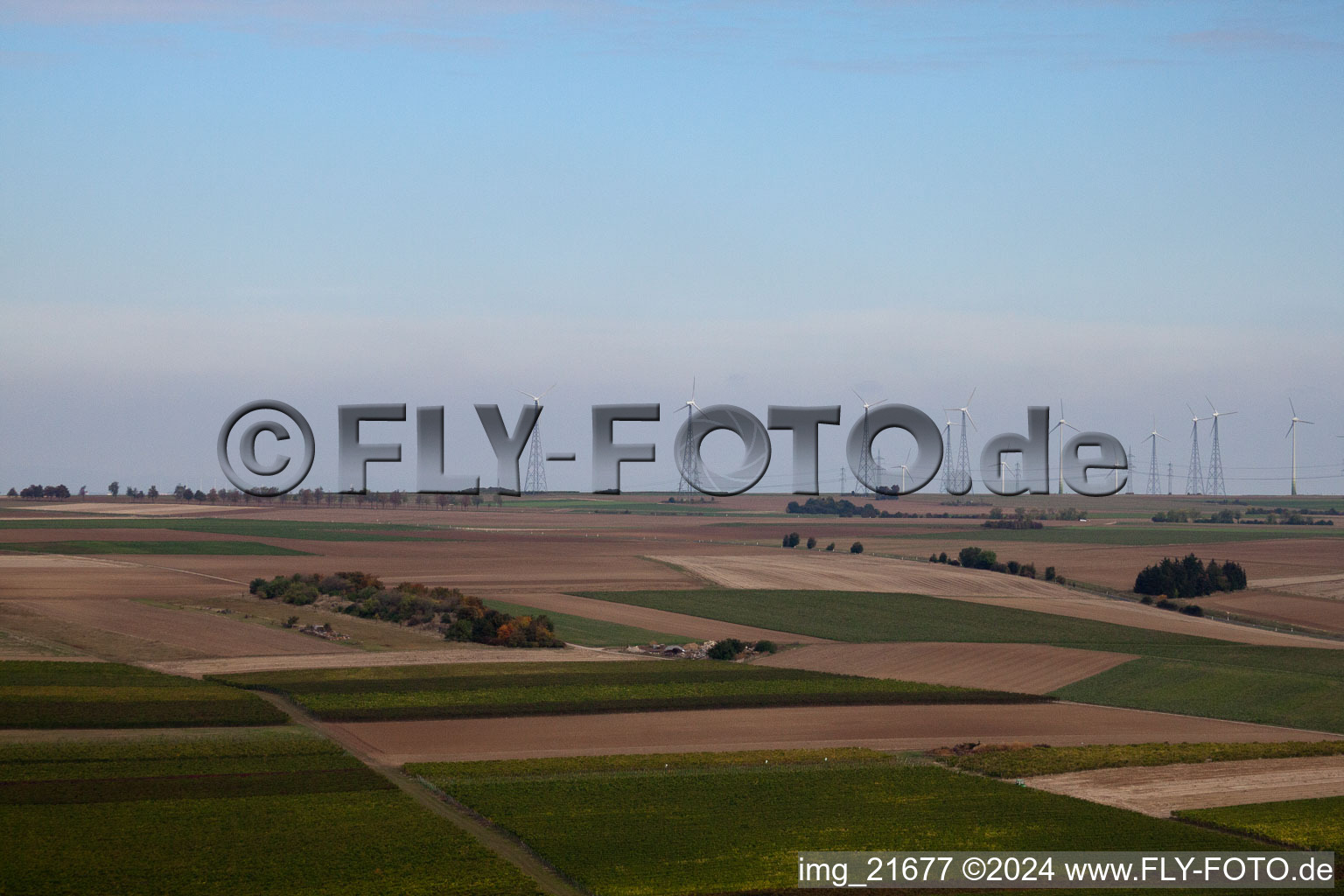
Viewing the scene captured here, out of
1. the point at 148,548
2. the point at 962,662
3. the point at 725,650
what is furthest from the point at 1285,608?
the point at 148,548

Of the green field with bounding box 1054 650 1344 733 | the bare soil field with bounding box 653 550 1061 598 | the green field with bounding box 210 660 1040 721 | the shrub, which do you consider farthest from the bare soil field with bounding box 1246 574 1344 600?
the shrub

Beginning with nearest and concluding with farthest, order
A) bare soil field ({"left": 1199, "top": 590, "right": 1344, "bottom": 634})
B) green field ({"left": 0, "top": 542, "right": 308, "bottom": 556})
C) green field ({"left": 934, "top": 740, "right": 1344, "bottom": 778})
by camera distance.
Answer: green field ({"left": 934, "top": 740, "right": 1344, "bottom": 778}) → bare soil field ({"left": 1199, "top": 590, "right": 1344, "bottom": 634}) → green field ({"left": 0, "top": 542, "right": 308, "bottom": 556})

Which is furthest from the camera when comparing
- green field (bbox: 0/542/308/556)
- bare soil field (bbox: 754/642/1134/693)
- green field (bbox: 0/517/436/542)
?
green field (bbox: 0/517/436/542)

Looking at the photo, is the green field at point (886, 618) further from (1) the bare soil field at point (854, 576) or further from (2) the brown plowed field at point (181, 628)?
(2) the brown plowed field at point (181, 628)

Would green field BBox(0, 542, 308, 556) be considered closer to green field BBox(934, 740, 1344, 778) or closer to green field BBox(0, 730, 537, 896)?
green field BBox(0, 730, 537, 896)

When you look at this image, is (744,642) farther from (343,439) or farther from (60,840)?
(60,840)

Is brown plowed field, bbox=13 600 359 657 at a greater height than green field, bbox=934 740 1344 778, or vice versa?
brown plowed field, bbox=13 600 359 657

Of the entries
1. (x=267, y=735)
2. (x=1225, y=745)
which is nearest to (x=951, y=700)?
(x=1225, y=745)
